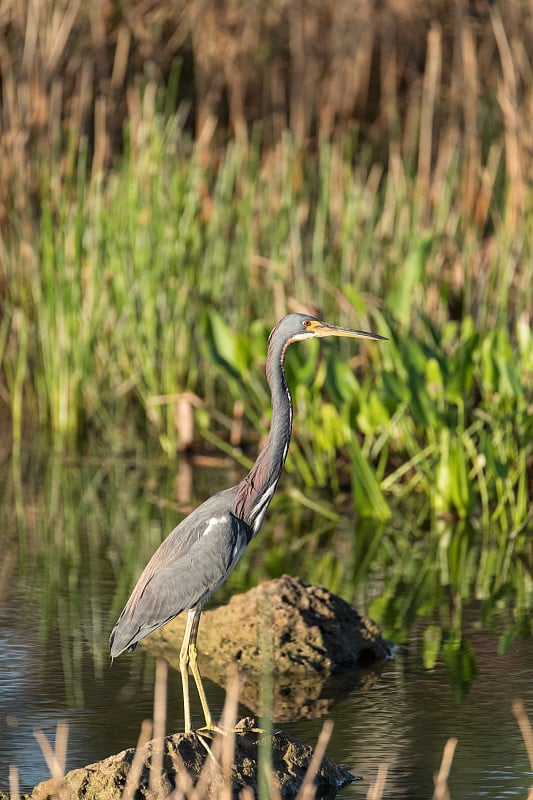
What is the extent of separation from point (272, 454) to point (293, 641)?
0.84 m

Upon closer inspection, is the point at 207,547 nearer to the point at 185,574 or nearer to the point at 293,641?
the point at 185,574

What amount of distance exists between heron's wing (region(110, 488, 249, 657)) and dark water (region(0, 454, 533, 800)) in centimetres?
31

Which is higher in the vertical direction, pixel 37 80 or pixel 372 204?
pixel 37 80

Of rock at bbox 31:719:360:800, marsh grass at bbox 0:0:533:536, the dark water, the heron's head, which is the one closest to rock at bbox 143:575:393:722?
the dark water

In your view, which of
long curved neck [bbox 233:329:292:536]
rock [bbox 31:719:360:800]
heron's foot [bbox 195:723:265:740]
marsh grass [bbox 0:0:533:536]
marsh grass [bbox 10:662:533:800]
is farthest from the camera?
marsh grass [bbox 0:0:533:536]

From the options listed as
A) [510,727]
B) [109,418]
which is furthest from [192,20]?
[510,727]

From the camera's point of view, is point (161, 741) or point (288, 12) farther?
point (288, 12)

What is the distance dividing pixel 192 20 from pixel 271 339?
709 cm

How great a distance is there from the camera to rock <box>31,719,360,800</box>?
132 inches

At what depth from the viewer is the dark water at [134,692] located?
12.6 feet

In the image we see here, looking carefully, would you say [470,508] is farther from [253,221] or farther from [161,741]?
[161,741]

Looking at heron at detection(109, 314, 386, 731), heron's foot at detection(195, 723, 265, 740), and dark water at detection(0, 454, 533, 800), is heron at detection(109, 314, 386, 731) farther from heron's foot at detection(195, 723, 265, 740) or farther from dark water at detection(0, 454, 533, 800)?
dark water at detection(0, 454, 533, 800)

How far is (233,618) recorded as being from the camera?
482cm

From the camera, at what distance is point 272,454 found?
13.7 feet
